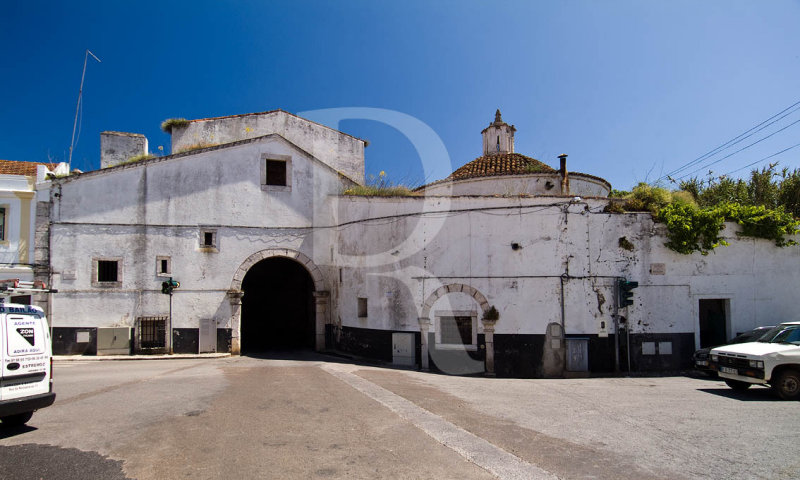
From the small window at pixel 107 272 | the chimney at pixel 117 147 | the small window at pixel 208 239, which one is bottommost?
the small window at pixel 107 272

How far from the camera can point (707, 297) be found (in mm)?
15047

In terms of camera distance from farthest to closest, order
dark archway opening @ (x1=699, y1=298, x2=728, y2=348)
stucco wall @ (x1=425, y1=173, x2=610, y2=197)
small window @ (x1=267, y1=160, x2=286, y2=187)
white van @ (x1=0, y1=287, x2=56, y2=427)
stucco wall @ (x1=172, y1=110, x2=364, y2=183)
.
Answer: stucco wall @ (x1=172, y1=110, x2=364, y2=183) < stucco wall @ (x1=425, y1=173, x2=610, y2=197) < small window @ (x1=267, y1=160, x2=286, y2=187) < dark archway opening @ (x1=699, y1=298, x2=728, y2=348) < white van @ (x1=0, y1=287, x2=56, y2=427)

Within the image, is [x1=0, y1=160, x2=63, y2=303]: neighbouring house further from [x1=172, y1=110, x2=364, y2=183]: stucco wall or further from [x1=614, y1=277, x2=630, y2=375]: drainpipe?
[x1=614, y1=277, x2=630, y2=375]: drainpipe

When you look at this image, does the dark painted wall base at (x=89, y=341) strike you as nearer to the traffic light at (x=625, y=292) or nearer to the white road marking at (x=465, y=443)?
the white road marking at (x=465, y=443)

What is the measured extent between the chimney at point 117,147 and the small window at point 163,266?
725cm

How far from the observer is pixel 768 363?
979 cm

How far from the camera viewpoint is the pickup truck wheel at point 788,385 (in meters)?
9.62

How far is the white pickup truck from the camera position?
970 cm

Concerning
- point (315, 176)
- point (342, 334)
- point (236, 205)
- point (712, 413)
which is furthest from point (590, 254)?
point (236, 205)

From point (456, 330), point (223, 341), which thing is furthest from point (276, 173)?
point (456, 330)

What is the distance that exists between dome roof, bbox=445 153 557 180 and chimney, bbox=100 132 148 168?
47.9ft

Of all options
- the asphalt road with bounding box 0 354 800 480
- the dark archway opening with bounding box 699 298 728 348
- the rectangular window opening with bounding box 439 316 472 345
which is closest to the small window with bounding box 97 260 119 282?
the asphalt road with bounding box 0 354 800 480

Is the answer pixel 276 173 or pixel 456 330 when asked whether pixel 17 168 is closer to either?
pixel 276 173

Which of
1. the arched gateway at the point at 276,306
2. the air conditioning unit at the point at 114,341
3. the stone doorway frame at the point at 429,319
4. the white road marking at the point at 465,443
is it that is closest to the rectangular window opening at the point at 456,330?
the stone doorway frame at the point at 429,319
